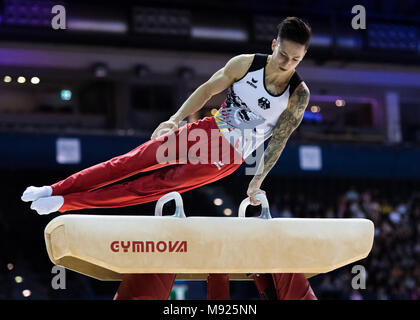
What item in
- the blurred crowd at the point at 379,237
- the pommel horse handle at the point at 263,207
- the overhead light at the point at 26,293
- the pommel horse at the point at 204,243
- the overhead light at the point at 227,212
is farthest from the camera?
the overhead light at the point at 227,212

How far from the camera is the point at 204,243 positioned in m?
2.82

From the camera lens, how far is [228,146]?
11.3 feet

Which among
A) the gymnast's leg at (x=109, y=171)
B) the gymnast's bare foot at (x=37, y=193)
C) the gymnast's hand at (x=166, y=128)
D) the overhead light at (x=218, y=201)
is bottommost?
the overhead light at (x=218, y=201)

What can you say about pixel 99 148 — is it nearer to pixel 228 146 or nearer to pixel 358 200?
pixel 358 200

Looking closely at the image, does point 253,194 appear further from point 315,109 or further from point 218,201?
point 315,109

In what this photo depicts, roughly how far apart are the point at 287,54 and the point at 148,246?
1277mm

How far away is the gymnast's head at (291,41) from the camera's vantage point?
123 inches

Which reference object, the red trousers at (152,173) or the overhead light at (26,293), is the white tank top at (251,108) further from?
the overhead light at (26,293)

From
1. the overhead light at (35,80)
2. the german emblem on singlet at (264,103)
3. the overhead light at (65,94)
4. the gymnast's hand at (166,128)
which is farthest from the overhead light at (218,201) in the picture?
the gymnast's hand at (166,128)

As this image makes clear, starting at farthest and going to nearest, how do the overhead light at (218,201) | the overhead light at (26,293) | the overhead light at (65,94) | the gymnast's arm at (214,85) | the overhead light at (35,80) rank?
1. the overhead light at (65,94)
2. the overhead light at (35,80)
3. the overhead light at (218,201)
4. the overhead light at (26,293)
5. the gymnast's arm at (214,85)

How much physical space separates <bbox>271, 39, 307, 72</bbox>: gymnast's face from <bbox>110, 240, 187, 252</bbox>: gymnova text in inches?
45.3

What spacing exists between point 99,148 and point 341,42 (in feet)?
18.3

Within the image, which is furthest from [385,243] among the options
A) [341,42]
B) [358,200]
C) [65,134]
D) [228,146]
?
[228,146]

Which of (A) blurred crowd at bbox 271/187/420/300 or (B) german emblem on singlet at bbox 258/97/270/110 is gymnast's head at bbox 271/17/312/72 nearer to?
(B) german emblem on singlet at bbox 258/97/270/110
